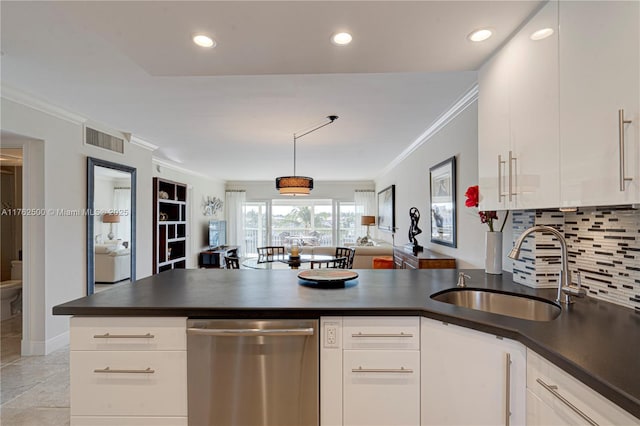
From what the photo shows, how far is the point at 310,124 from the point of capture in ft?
12.2

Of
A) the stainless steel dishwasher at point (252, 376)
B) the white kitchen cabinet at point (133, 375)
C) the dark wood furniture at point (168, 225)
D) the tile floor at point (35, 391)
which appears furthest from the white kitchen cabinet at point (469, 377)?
the dark wood furniture at point (168, 225)

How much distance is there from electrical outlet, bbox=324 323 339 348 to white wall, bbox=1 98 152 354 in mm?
3160

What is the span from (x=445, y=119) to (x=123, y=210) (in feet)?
14.0

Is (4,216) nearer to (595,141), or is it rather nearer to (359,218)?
(595,141)

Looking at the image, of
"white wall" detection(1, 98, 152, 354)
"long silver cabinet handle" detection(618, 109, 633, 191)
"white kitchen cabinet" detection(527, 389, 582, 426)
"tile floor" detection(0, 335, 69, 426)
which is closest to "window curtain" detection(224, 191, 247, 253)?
"white wall" detection(1, 98, 152, 354)

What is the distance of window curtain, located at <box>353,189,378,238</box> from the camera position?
933cm

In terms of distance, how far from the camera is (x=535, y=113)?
138 centimetres

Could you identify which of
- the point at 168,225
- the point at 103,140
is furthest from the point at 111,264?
the point at 168,225

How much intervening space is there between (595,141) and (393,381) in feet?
4.13

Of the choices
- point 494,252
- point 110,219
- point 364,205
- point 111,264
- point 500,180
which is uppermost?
point 364,205

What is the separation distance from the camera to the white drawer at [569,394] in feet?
2.54

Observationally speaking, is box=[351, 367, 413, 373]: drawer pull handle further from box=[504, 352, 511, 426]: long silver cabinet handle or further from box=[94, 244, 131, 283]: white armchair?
box=[94, 244, 131, 283]: white armchair

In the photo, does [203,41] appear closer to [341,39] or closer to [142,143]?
[341,39]

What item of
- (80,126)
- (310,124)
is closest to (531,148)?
(310,124)
